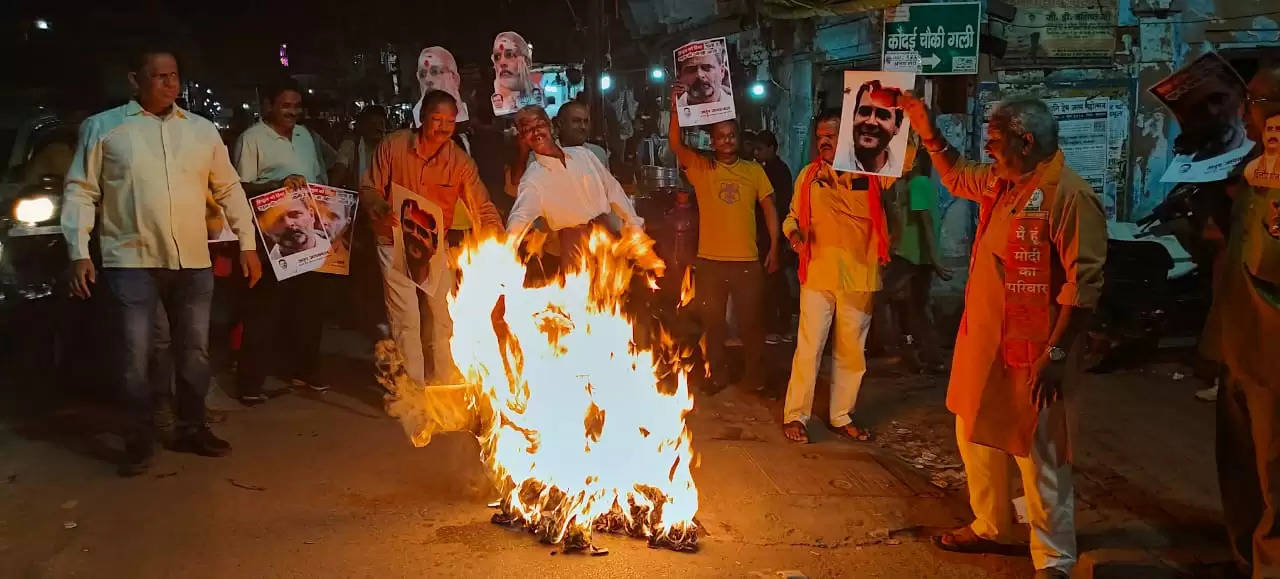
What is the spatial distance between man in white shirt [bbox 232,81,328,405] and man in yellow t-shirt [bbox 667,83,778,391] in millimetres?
2737

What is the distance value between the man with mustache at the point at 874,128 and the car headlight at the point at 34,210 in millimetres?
6267

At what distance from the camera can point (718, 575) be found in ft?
14.2

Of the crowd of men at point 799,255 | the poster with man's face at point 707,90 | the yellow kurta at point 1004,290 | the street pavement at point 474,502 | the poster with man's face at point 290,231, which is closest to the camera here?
the yellow kurta at point 1004,290

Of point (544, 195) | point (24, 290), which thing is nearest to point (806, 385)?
point (544, 195)

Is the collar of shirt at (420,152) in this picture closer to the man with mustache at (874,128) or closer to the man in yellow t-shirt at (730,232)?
the man in yellow t-shirt at (730,232)

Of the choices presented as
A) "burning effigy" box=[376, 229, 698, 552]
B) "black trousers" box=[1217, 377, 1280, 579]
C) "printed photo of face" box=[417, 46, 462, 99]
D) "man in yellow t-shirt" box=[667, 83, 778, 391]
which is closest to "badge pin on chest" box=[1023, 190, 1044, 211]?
"black trousers" box=[1217, 377, 1280, 579]

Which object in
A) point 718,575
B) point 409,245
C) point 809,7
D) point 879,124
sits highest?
point 809,7

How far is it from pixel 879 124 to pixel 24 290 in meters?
6.71

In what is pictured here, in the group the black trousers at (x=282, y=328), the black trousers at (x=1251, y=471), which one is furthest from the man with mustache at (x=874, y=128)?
the black trousers at (x=282, y=328)

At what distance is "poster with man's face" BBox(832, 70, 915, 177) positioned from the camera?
5.54 metres

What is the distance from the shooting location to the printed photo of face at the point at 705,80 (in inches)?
272

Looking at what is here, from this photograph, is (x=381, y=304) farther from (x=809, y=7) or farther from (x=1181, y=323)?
(x=1181, y=323)

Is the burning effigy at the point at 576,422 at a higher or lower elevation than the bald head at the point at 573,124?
lower

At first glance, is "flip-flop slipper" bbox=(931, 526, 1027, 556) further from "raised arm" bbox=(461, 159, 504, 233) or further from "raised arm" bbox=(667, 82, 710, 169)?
"raised arm" bbox=(461, 159, 504, 233)
